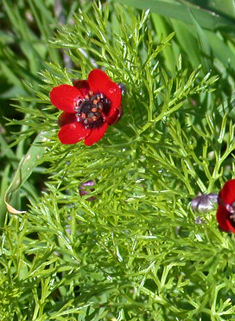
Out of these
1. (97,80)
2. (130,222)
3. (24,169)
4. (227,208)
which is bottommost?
(24,169)

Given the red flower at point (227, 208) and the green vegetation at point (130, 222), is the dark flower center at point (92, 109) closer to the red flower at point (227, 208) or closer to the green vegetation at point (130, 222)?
the green vegetation at point (130, 222)

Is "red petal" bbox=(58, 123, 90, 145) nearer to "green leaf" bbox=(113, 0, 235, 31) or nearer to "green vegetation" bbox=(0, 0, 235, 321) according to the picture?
"green vegetation" bbox=(0, 0, 235, 321)

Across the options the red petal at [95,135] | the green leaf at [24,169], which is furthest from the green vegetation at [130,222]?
the green leaf at [24,169]

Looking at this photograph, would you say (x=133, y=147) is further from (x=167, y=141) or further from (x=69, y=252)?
(x=69, y=252)

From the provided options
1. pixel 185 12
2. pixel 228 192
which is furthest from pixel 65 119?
pixel 185 12

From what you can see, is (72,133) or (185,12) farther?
(185,12)

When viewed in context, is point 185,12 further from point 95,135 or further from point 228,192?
point 228,192
